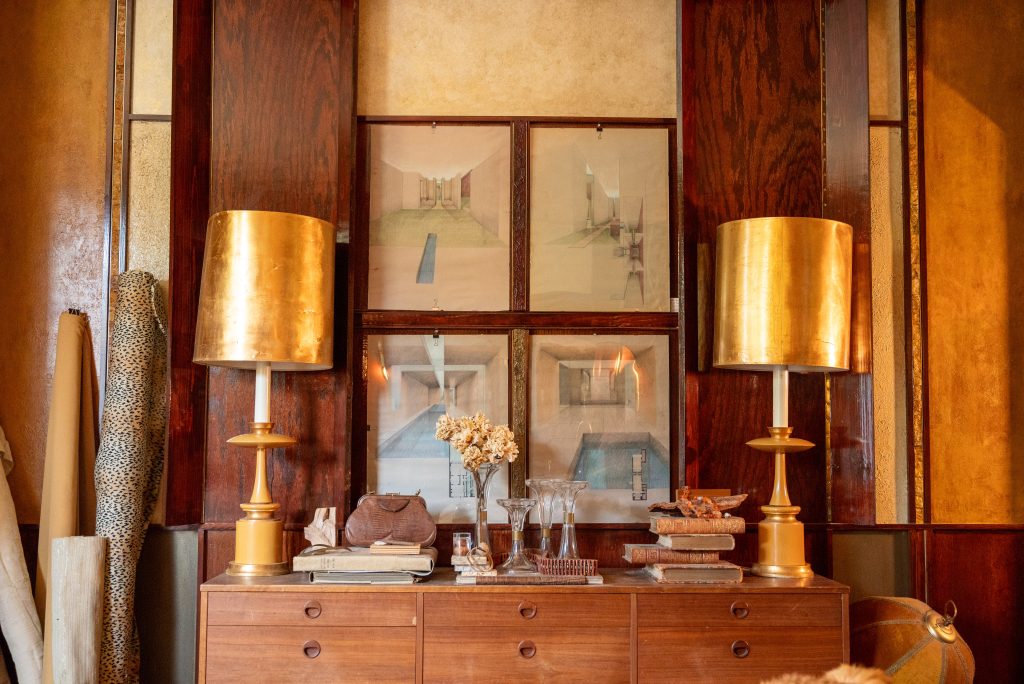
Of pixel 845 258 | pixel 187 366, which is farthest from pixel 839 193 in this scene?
pixel 187 366

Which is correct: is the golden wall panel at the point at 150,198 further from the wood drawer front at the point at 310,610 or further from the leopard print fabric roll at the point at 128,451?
the wood drawer front at the point at 310,610

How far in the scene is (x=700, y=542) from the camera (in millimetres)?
3266

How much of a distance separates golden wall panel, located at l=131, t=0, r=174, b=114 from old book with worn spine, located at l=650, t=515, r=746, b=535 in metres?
2.47

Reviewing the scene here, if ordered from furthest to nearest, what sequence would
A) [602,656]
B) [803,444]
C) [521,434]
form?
[521,434] → [803,444] → [602,656]

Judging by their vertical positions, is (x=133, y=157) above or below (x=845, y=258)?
above

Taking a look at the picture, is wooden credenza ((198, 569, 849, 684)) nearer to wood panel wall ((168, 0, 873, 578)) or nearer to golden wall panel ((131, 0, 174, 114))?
wood panel wall ((168, 0, 873, 578))

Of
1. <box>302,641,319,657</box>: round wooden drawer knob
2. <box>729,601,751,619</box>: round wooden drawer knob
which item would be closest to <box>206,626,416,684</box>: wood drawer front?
<box>302,641,319,657</box>: round wooden drawer knob

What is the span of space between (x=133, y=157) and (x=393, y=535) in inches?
71.4

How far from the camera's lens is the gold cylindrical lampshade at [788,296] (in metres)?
3.31

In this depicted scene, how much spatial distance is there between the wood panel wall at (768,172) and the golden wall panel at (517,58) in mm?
185

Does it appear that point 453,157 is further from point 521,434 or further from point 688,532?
point 688,532

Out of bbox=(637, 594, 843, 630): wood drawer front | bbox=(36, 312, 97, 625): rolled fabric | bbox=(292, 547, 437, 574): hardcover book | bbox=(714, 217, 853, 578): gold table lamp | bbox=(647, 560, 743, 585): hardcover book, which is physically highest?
bbox=(714, 217, 853, 578): gold table lamp

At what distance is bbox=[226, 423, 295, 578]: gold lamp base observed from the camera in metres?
3.27

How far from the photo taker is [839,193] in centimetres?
374
